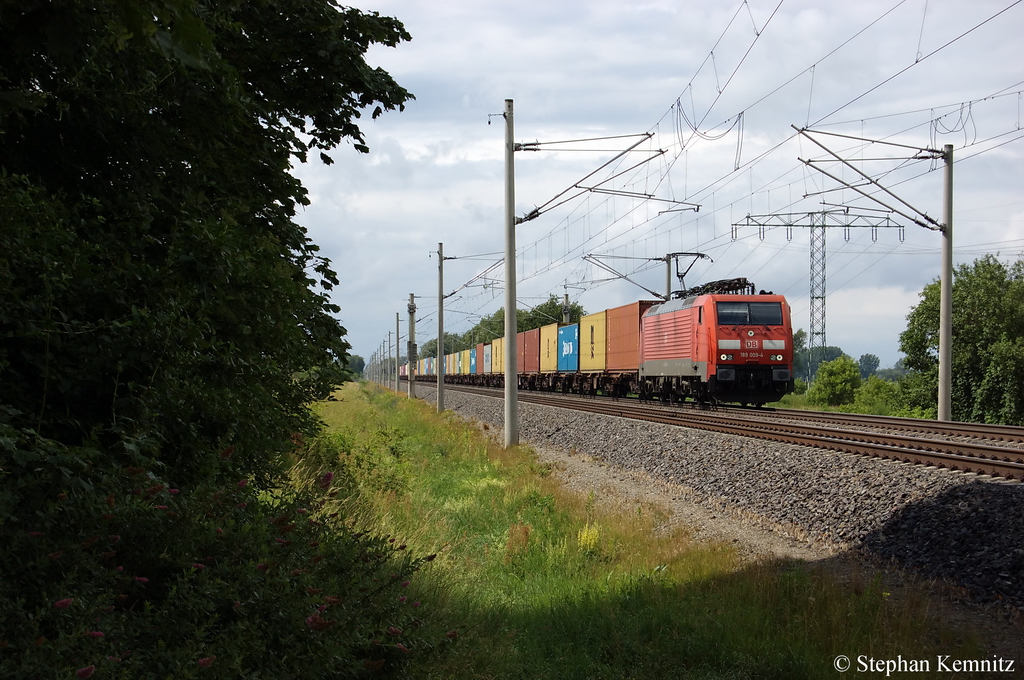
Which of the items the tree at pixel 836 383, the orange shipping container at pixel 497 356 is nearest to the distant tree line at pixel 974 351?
the tree at pixel 836 383

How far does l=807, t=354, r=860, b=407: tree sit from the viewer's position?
4034cm

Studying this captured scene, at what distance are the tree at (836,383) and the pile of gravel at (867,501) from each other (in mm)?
27240

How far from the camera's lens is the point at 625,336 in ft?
111

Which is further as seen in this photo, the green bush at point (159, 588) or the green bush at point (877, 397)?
the green bush at point (877, 397)

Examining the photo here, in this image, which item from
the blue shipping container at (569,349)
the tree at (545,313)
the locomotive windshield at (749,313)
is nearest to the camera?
the locomotive windshield at (749,313)

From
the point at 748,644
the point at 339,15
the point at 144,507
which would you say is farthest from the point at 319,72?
the point at 748,644

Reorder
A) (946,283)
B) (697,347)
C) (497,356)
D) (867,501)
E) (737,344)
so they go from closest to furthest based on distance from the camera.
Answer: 1. (867,501)
2. (946,283)
3. (737,344)
4. (697,347)
5. (497,356)

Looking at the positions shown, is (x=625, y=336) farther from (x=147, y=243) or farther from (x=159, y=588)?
(x=159, y=588)

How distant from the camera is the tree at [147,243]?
12.1 ft

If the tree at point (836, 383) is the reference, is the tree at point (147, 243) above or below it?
above

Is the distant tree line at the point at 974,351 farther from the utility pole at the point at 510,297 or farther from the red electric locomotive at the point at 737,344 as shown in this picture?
the utility pole at the point at 510,297

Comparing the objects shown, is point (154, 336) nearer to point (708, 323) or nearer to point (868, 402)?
point (708, 323)

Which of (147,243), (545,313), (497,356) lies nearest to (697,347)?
(147,243)

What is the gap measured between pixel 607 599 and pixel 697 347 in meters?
18.5
